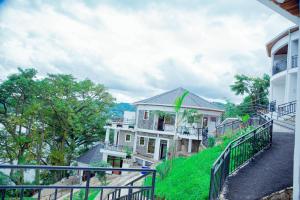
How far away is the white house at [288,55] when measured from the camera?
372 cm

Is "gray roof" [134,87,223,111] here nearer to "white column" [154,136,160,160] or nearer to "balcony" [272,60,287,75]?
"white column" [154,136,160,160]

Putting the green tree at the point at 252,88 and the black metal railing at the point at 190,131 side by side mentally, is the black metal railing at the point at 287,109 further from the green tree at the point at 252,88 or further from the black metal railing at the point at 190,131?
the green tree at the point at 252,88

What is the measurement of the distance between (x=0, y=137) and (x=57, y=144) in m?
4.77

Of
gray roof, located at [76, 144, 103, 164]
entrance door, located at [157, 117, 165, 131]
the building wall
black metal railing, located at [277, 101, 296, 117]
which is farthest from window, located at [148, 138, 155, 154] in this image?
black metal railing, located at [277, 101, 296, 117]

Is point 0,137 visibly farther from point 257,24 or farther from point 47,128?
point 257,24

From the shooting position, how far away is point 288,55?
1590 cm

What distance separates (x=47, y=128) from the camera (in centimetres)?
2289

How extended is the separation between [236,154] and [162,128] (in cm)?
1758

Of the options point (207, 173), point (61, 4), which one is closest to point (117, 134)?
point (61, 4)

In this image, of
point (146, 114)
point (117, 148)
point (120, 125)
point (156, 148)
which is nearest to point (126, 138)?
point (120, 125)

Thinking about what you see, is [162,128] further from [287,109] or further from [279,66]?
[287,109]

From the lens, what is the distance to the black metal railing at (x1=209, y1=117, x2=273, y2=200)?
4844 millimetres

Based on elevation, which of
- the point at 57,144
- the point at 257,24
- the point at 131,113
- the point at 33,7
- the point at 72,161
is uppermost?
the point at 257,24

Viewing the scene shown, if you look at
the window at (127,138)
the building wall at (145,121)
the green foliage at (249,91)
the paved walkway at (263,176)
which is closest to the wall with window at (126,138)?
the window at (127,138)
